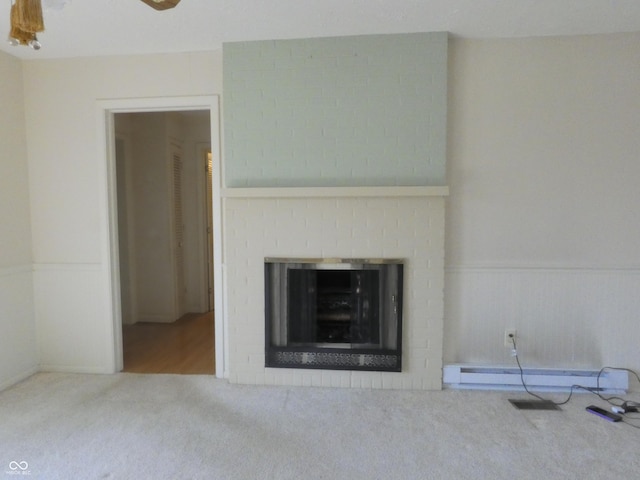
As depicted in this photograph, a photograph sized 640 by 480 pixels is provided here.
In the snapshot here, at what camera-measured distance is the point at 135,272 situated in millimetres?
4363

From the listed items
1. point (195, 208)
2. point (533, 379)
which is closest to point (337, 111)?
point (533, 379)

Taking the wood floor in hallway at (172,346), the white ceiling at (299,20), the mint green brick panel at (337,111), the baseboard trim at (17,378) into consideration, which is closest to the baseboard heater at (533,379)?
the mint green brick panel at (337,111)

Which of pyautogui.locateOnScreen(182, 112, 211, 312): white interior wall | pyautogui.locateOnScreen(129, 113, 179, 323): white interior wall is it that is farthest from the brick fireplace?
pyautogui.locateOnScreen(182, 112, 211, 312): white interior wall

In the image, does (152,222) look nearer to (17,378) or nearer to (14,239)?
(14,239)

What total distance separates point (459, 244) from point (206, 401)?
2.12m

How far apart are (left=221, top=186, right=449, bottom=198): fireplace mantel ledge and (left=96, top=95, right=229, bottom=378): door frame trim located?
0.27 m

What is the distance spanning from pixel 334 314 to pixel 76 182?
2.30 metres

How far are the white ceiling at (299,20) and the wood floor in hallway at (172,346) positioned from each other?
8.31 ft

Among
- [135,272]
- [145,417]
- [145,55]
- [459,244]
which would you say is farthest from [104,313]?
[459,244]

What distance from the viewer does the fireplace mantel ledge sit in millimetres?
2496

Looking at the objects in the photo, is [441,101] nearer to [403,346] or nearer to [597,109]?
[597,109]

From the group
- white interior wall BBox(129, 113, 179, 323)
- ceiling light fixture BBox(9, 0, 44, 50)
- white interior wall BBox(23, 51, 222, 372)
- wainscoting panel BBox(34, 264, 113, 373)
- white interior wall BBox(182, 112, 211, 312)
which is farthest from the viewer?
white interior wall BBox(182, 112, 211, 312)

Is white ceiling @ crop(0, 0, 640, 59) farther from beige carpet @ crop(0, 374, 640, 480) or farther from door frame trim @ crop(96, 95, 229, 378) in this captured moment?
beige carpet @ crop(0, 374, 640, 480)

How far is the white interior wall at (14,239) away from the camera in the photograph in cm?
272
